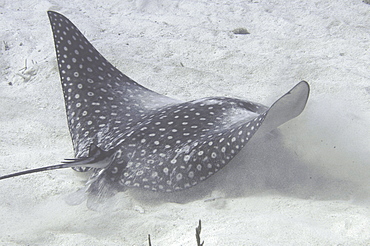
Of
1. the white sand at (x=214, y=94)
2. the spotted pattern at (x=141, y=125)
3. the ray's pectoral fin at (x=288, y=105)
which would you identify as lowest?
the white sand at (x=214, y=94)

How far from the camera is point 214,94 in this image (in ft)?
15.6

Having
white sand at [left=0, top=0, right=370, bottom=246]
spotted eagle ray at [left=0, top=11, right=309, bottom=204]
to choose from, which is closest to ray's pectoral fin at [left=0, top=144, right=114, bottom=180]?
spotted eagle ray at [left=0, top=11, right=309, bottom=204]

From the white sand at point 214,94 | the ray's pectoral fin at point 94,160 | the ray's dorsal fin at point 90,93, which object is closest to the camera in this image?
the white sand at point 214,94

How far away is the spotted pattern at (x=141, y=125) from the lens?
276 cm

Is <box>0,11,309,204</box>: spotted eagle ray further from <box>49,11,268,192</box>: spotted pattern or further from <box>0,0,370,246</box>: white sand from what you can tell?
<box>0,0,370,246</box>: white sand

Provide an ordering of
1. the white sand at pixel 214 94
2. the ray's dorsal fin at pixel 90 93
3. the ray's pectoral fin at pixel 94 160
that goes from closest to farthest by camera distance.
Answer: the white sand at pixel 214 94
the ray's pectoral fin at pixel 94 160
the ray's dorsal fin at pixel 90 93

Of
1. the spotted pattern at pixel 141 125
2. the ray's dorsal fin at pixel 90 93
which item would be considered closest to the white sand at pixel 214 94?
the spotted pattern at pixel 141 125

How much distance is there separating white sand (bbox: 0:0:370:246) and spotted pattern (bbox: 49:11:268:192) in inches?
8.9

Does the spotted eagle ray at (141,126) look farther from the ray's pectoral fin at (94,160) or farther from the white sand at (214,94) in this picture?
the white sand at (214,94)

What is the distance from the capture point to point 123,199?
2.88 m

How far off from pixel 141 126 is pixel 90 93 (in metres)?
0.75

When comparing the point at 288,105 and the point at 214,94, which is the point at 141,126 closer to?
the point at 288,105

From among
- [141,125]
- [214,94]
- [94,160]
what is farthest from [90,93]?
[214,94]

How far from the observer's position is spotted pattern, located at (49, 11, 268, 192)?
276 centimetres
